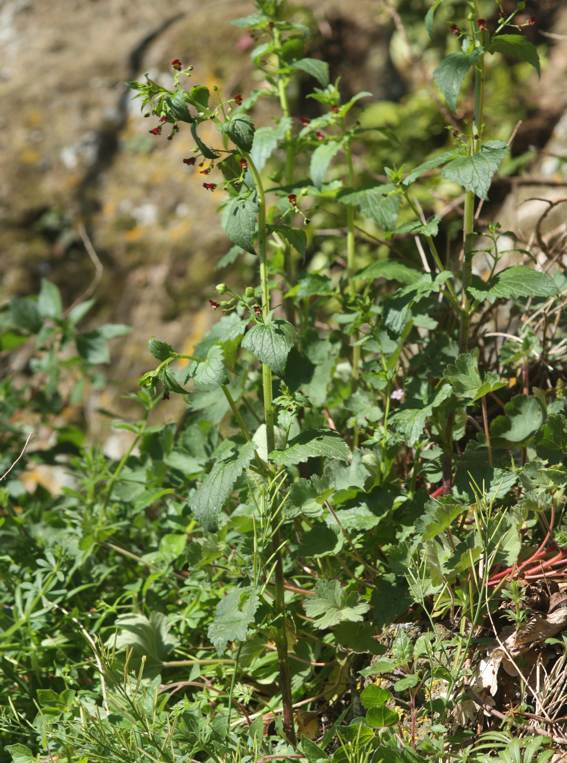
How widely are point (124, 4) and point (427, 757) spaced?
14.0 ft

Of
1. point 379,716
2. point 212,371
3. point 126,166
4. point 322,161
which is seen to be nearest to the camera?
point 379,716

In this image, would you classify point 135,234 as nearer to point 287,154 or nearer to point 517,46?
point 287,154

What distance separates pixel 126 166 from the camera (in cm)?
397

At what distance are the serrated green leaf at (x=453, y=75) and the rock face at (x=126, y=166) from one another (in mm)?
1945

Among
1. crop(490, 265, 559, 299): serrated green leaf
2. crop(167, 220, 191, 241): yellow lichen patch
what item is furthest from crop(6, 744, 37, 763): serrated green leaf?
crop(167, 220, 191, 241): yellow lichen patch

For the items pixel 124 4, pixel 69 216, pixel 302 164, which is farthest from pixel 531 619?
pixel 124 4

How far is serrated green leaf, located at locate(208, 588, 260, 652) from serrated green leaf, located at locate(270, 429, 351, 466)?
0.25 metres

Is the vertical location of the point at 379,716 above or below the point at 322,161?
below

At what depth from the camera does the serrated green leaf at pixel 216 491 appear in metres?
1.67

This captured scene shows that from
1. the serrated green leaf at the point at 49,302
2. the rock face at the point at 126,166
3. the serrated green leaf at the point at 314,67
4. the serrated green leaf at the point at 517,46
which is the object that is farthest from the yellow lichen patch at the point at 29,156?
the serrated green leaf at the point at 517,46

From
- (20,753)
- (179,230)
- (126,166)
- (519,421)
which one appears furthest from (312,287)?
(126,166)

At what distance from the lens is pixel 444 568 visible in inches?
65.9

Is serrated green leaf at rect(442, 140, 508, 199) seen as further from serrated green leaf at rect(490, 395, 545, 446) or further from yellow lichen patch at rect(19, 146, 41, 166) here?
yellow lichen patch at rect(19, 146, 41, 166)

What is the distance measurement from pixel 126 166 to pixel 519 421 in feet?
8.64
